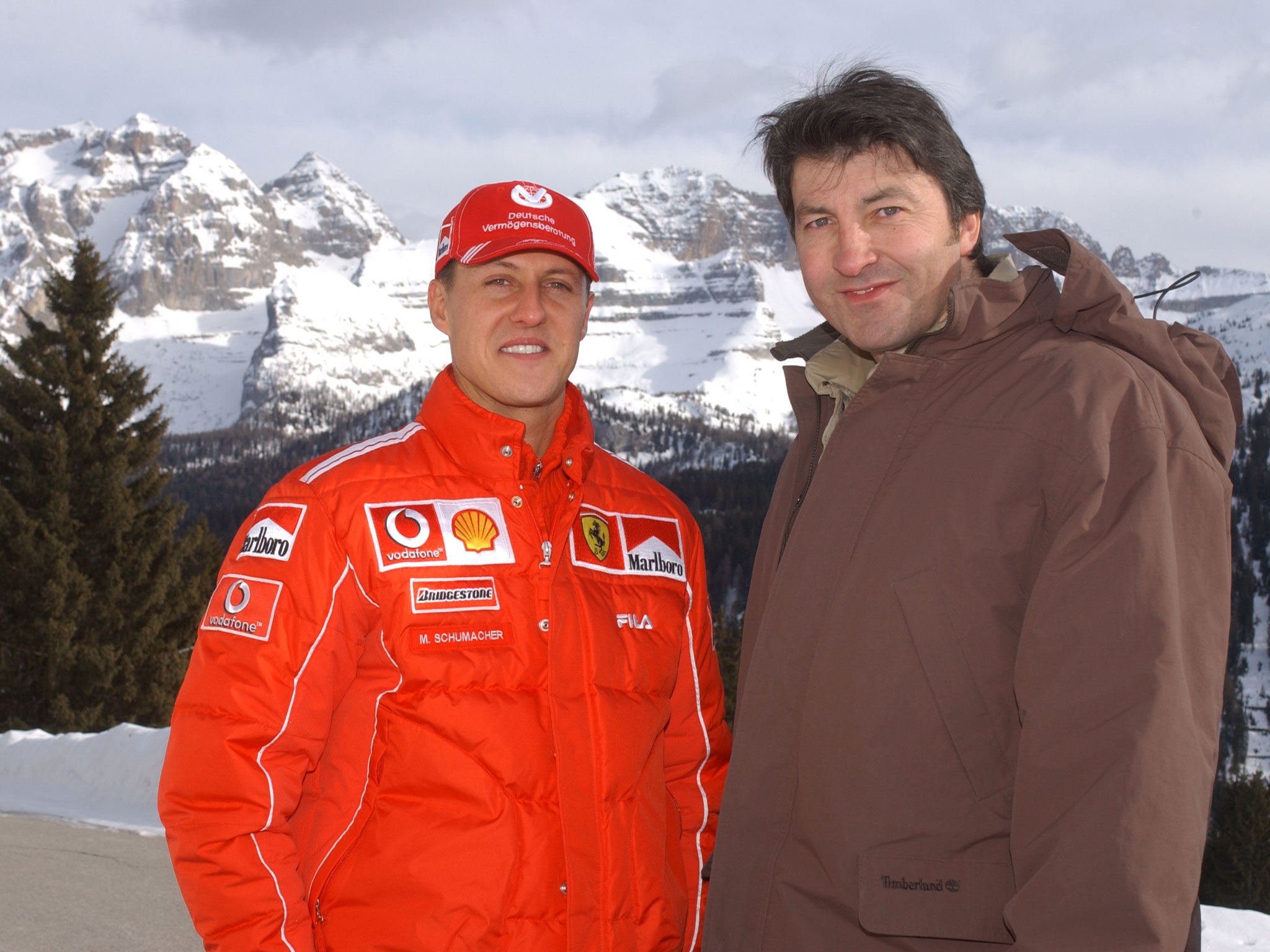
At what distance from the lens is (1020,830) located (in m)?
2.17

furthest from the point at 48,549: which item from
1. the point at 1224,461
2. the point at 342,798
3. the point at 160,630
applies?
the point at 1224,461

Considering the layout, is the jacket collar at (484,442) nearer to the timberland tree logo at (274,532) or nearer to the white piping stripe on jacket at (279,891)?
the timberland tree logo at (274,532)

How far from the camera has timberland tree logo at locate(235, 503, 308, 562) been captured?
289cm

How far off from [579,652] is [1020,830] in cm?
123

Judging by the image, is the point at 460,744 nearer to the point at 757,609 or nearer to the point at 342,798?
the point at 342,798

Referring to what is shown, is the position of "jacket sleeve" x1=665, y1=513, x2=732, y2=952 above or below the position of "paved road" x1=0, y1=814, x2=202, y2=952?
above

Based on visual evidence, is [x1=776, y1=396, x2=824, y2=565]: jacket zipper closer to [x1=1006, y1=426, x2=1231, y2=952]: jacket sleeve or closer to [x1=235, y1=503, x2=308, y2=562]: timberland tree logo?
[x1=1006, y1=426, x2=1231, y2=952]: jacket sleeve

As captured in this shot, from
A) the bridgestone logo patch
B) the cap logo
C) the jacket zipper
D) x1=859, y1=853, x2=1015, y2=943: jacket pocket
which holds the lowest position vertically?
x1=859, y1=853, x2=1015, y2=943: jacket pocket

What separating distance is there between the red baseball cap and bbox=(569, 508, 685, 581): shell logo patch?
0.73 meters

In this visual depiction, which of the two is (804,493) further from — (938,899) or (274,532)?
(274,532)

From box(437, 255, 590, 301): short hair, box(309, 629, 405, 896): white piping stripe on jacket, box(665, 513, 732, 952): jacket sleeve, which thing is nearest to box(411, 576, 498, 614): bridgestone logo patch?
box(309, 629, 405, 896): white piping stripe on jacket

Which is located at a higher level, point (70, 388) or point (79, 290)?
point (79, 290)

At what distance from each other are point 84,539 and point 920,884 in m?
26.9

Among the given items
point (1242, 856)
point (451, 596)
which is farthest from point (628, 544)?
point (1242, 856)
